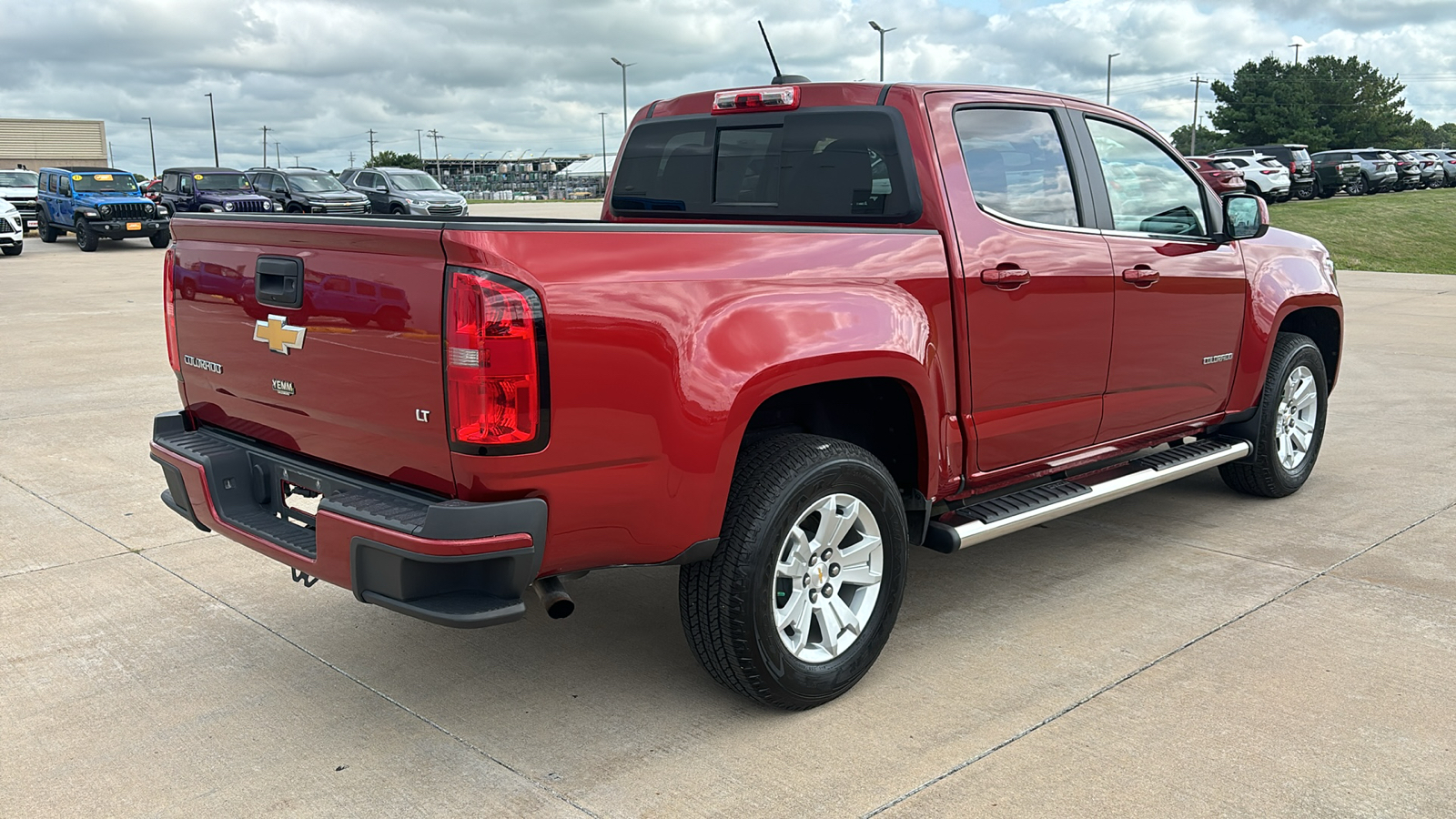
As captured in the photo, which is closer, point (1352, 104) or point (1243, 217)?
point (1243, 217)

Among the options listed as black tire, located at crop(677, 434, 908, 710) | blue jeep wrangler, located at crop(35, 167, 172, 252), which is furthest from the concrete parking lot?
blue jeep wrangler, located at crop(35, 167, 172, 252)

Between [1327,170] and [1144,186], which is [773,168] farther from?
[1327,170]

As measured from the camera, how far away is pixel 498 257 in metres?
2.78

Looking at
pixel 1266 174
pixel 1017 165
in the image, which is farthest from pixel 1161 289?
pixel 1266 174

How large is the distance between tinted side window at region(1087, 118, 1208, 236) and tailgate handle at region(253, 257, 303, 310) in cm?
305

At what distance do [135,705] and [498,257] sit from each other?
1.97m

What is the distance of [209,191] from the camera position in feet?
96.7

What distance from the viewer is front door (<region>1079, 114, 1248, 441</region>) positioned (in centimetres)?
459

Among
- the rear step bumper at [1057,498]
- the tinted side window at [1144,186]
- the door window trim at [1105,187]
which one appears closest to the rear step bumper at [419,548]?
the rear step bumper at [1057,498]

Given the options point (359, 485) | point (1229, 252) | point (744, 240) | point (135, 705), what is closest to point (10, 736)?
point (135, 705)

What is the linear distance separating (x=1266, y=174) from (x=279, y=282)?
1427 inches

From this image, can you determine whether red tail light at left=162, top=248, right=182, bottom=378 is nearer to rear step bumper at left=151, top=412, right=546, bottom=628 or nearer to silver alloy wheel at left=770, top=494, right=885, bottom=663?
rear step bumper at left=151, top=412, right=546, bottom=628

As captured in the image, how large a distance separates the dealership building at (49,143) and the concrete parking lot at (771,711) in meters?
103

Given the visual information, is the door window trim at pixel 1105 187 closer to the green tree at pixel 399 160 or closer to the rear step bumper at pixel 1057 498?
the rear step bumper at pixel 1057 498
